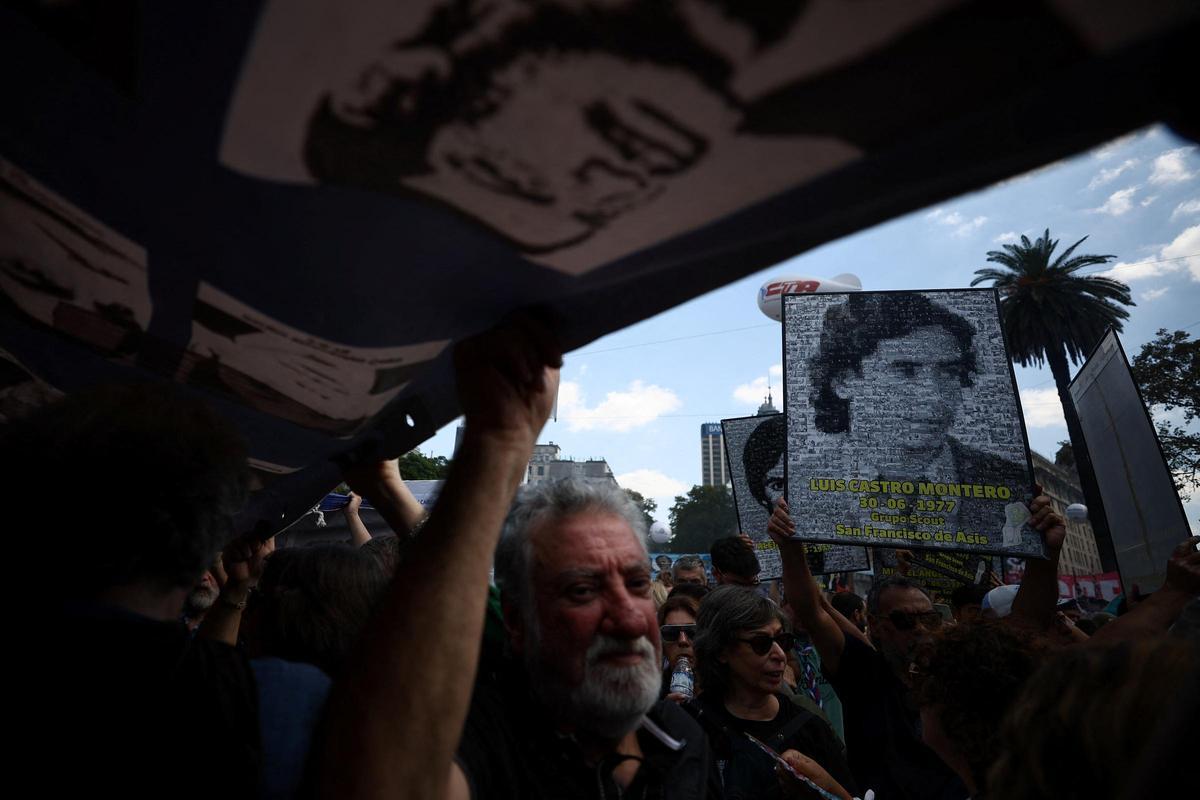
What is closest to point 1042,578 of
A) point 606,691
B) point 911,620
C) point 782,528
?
point 911,620

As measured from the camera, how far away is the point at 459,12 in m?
0.65

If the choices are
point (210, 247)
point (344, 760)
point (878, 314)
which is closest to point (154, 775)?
point (344, 760)

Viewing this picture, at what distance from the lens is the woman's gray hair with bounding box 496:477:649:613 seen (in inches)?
71.3

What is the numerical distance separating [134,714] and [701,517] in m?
A: 97.0

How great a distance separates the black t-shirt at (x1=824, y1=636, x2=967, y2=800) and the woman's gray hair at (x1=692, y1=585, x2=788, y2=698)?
410 mm

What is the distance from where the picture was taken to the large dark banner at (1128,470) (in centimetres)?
371

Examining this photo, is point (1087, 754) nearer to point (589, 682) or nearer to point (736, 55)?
point (589, 682)

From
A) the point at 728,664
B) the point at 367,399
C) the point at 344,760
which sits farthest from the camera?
the point at 728,664

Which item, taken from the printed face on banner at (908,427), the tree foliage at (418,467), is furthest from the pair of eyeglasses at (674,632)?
the tree foliage at (418,467)

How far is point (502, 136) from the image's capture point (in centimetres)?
77

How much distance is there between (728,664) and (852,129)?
9.49 ft

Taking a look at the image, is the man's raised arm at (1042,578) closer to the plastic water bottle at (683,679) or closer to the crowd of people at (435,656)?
the crowd of people at (435,656)

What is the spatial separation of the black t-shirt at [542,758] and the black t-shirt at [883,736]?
1.28 metres

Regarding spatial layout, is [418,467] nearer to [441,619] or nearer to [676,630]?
[676,630]
